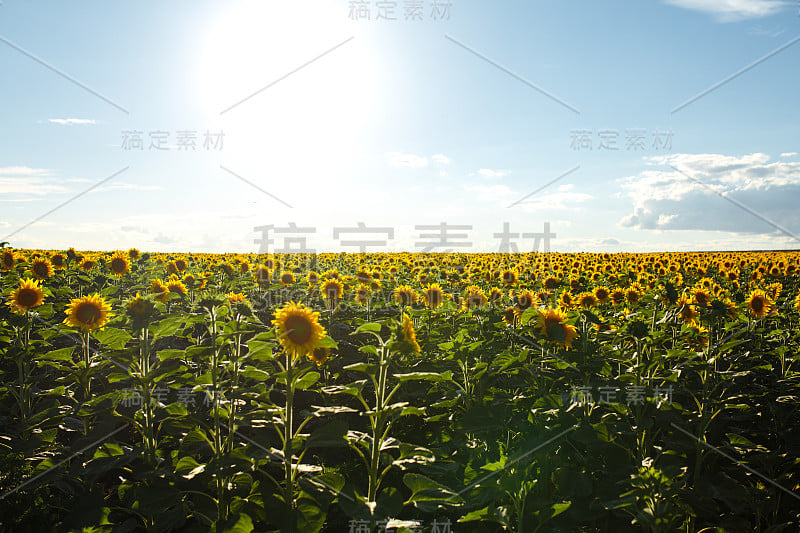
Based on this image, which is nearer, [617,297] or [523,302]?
[523,302]

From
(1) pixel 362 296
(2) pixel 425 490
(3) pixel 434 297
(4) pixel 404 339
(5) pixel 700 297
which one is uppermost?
(5) pixel 700 297

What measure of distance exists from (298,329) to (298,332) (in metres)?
0.02

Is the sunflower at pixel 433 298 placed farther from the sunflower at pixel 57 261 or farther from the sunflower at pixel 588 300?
the sunflower at pixel 57 261

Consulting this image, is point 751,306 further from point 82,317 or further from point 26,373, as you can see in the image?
point 26,373

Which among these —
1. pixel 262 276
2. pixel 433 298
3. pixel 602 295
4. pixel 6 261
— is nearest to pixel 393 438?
pixel 433 298

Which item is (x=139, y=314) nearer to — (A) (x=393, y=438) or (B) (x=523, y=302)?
(A) (x=393, y=438)

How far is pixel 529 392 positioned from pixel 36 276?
986cm

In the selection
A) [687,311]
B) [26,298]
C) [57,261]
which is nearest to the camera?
[26,298]

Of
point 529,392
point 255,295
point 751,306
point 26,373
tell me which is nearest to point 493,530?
point 529,392

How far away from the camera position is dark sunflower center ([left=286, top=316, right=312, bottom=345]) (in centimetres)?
319

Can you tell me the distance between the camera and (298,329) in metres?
3.21

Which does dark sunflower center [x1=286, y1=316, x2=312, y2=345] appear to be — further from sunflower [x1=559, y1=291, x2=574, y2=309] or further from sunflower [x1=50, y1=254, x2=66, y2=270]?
sunflower [x1=50, y1=254, x2=66, y2=270]

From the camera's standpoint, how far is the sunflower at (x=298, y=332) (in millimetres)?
3193

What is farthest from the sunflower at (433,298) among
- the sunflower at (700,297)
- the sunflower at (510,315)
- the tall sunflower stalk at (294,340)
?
the tall sunflower stalk at (294,340)
